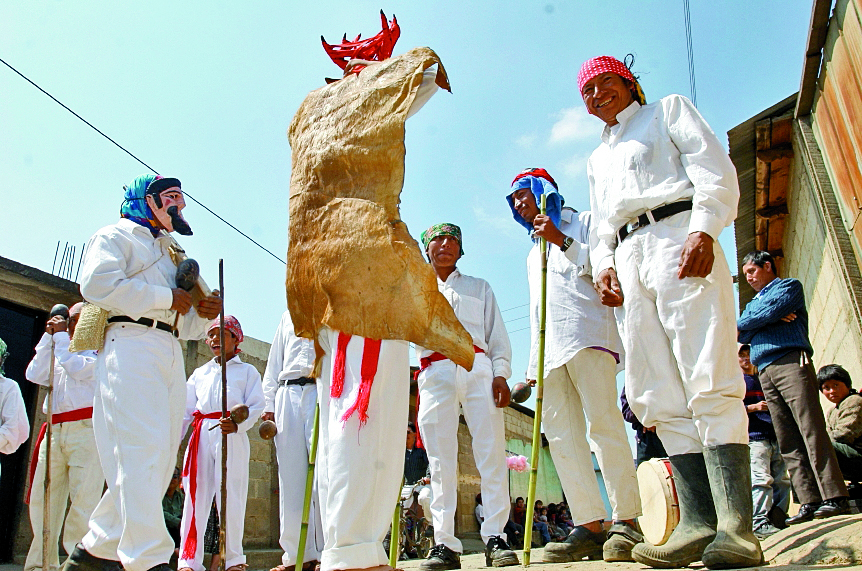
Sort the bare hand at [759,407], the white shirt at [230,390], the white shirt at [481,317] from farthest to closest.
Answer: the white shirt at [230,390], the bare hand at [759,407], the white shirt at [481,317]

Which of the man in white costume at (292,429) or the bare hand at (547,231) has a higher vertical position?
the bare hand at (547,231)

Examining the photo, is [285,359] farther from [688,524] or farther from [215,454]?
[688,524]

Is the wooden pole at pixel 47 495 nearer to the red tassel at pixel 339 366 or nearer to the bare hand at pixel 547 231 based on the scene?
the red tassel at pixel 339 366

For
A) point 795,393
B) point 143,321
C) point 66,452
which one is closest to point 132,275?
point 143,321

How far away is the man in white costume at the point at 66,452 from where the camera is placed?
546 centimetres

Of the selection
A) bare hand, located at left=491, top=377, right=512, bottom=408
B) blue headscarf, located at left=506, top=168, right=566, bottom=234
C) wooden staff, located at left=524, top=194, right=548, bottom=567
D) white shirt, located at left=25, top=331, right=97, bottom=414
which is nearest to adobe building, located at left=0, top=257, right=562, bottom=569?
white shirt, located at left=25, top=331, right=97, bottom=414

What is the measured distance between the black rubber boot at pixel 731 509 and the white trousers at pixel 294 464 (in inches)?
105

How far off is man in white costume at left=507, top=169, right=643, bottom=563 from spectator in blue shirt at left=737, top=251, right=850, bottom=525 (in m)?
1.44

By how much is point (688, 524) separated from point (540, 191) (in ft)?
7.60

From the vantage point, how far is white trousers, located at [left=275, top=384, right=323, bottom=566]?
14.9 feet

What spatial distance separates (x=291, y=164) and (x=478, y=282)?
8.16 ft

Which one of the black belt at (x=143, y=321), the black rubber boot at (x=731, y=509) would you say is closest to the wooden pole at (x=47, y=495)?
the black belt at (x=143, y=321)

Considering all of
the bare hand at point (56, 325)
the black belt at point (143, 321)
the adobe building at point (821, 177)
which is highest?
the adobe building at point (821, 177)

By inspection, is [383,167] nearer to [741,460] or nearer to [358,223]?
[358,223]
